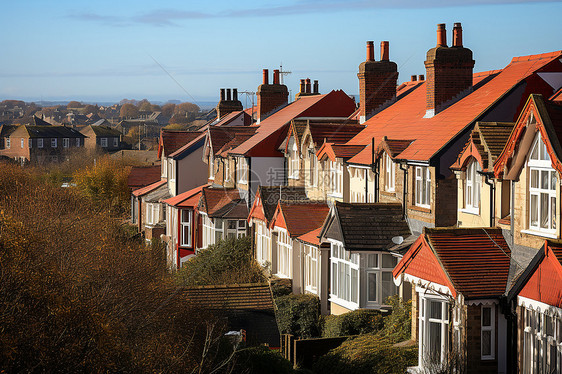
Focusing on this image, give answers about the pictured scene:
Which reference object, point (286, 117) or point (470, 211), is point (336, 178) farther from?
point (286, 117)

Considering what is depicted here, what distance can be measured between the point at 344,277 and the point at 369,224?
2.06m

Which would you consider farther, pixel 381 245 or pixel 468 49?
pixel 468 49

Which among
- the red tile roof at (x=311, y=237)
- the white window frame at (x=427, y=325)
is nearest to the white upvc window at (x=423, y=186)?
the red tile roof at (x=311, y=237)

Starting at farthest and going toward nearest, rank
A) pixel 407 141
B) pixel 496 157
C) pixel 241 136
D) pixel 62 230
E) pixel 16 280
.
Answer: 1. pixel 241 136
2. pixel 62 230
3. pixel 407 141
4. pixel 496 157
5. pixel 16 280

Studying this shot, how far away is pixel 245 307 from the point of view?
27.8 m

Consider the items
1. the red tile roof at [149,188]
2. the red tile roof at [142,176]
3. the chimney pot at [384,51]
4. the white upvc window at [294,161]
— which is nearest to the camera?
the chimney pot at [384,51]

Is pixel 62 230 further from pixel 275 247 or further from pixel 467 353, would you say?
pixel 467 353

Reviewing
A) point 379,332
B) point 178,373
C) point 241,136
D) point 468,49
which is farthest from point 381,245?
point 241,136

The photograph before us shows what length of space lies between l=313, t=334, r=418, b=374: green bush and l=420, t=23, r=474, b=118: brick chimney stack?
9.18 meters

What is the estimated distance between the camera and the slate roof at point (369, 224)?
2434 cm

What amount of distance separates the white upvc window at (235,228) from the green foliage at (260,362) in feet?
62.2

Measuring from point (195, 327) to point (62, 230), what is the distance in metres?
9.92

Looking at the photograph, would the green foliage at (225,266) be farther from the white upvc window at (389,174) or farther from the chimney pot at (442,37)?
the chimney pot at (442,37)

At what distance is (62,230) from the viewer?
93.5ft
